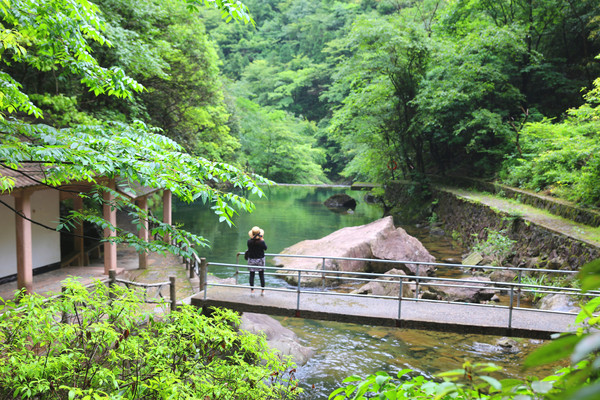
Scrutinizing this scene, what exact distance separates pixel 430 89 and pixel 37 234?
17992 millimetres

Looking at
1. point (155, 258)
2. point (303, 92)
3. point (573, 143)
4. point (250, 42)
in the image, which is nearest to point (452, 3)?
point (573, 143)

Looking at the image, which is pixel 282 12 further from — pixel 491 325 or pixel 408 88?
pixel 491 325

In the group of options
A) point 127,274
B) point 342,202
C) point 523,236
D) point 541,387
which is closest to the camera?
point 541,387

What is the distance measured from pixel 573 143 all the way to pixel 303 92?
50.9m

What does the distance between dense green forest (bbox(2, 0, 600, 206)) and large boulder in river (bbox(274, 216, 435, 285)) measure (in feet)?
16.6

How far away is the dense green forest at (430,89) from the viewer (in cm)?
1438

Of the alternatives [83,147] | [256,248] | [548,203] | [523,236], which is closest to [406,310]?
[256,248]

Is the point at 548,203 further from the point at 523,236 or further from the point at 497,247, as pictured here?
the point at 497,247

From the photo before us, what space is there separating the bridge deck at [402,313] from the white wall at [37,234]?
5.34m

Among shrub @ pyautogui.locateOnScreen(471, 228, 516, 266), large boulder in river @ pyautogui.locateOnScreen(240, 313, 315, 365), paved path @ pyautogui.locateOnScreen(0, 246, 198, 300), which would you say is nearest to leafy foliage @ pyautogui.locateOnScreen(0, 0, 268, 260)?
large boulder in river @ pyautogui.locateOnScreen(240, 313, 315, 365)

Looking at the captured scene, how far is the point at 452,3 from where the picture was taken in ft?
82.6

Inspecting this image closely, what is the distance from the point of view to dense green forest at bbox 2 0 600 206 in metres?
14.4

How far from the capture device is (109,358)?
4.16 meters

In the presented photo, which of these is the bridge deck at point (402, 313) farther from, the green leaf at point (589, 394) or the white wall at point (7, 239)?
the green leaf at point (589, 394)
